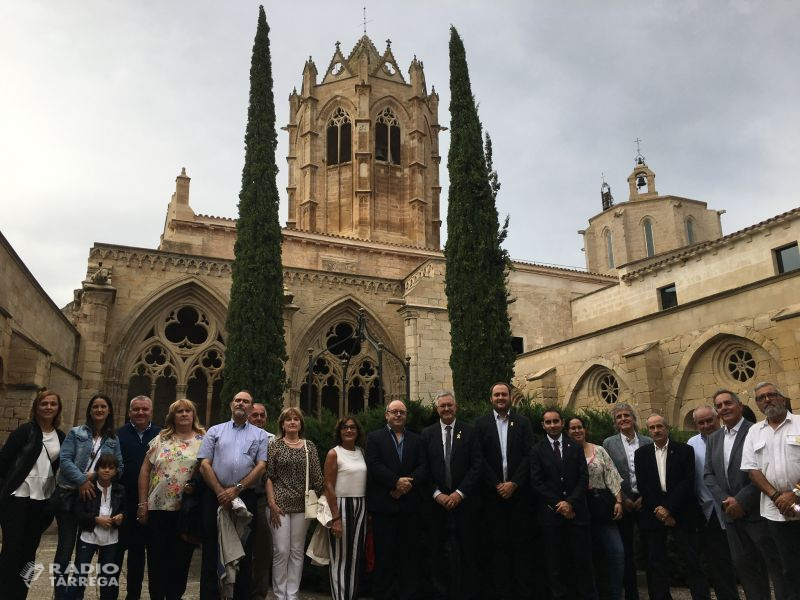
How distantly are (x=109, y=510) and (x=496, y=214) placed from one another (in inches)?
412

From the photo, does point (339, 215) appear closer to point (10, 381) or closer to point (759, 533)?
point (10, 381)

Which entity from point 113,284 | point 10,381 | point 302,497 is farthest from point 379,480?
point 113,284

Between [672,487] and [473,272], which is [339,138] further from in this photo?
[672,487]

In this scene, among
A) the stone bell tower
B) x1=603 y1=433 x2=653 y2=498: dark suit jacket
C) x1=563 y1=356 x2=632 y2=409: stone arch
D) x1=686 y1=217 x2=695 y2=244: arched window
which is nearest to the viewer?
x1=603 y1=433 x2=653 y2=498: dark suit jacket

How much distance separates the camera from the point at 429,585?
5340 mm

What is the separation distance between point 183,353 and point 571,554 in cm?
1409

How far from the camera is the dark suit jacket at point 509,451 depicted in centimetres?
510

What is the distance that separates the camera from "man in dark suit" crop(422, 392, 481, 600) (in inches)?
196

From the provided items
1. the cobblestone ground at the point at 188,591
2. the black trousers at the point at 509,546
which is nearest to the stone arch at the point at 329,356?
the cobblestone ground at the point at 188,591

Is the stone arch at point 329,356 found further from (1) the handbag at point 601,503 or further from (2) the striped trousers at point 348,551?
(1) the handbag at point 601,503

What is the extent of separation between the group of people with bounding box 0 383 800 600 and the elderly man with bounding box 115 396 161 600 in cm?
1

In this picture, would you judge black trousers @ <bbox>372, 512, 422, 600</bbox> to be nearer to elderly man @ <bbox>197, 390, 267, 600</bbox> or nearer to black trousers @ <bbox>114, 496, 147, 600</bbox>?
elderly man @ <bbox>197, 390, 267, 600</bbox>

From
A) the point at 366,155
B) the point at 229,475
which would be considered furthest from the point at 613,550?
the point at 366,155

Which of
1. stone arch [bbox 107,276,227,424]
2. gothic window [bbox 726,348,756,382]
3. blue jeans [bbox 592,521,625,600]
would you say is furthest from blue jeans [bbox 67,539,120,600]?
stone arch [bbox 107,276,227,424]
